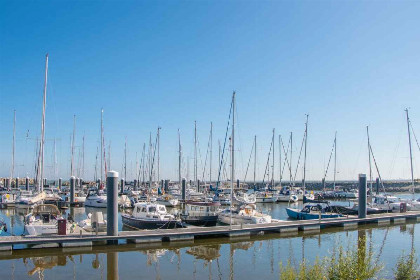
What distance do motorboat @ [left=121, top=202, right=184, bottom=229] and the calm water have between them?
13.7 ft

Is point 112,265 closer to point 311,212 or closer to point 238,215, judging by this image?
point 238,215

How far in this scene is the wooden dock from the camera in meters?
23.0

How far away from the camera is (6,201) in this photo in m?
54.0

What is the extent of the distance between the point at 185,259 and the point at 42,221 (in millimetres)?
11595

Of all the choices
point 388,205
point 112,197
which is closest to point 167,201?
point 388,205

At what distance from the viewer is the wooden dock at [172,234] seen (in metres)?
23.0

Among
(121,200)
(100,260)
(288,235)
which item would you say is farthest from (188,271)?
(121,200)

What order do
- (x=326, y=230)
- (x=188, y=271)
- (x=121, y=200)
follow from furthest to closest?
1. (x=121, y=200)
2. (x=326, y=230)
3. (x=188, y=271)

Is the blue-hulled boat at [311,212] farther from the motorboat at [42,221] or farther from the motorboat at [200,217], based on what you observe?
the motorboat at [42,221]

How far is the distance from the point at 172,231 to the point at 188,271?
7.26 meters

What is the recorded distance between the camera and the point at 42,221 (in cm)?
2708

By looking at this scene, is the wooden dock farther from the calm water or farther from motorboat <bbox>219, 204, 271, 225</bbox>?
motorboat <bbox>219, 204, 271, 225</bbox>

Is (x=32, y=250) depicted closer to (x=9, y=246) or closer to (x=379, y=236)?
(x=9, y=246)

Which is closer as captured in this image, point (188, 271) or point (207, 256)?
point (188, 271)
